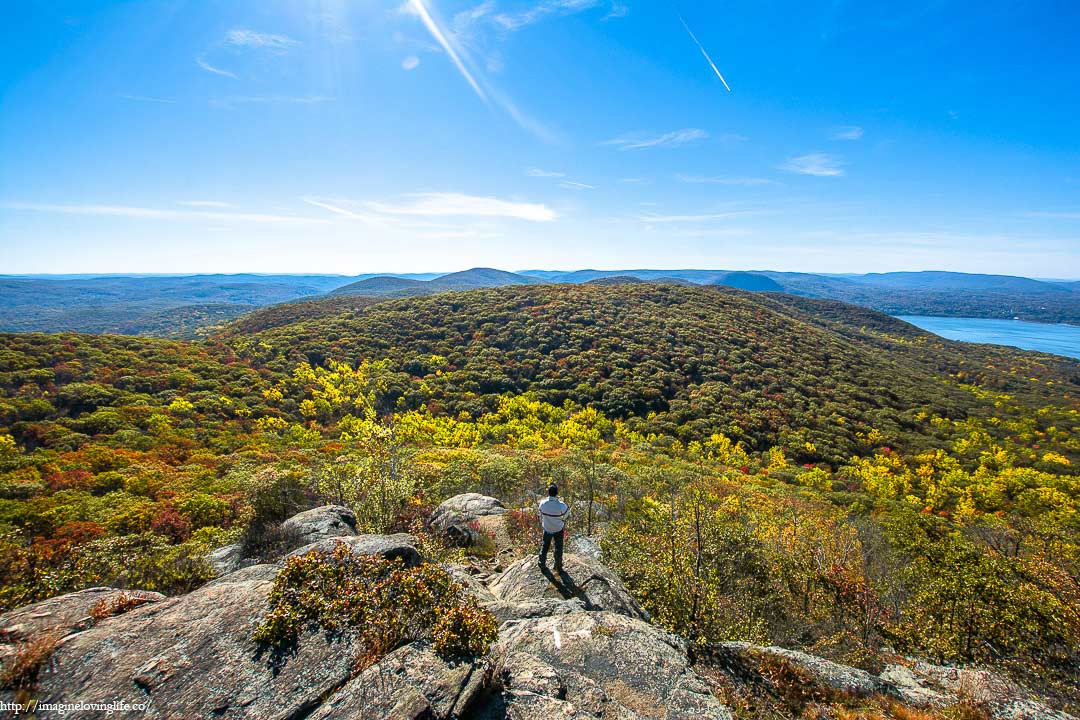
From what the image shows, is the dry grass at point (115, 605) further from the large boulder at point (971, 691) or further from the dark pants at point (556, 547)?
the large boulder at point (971, 691)

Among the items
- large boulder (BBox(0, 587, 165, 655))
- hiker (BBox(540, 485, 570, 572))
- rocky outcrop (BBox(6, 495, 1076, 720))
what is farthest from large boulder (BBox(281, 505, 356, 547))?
hiker (BBox(540, 485, 570, 572))

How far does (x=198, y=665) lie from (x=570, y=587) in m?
8.07

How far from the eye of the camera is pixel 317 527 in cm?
1474

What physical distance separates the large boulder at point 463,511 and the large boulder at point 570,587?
629 cm

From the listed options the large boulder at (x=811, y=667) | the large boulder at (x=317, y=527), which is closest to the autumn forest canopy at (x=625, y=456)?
the large boulder at (x=317, y=527)

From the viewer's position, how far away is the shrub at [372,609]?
6.86 m

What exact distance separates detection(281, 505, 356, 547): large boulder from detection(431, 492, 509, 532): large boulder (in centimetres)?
409

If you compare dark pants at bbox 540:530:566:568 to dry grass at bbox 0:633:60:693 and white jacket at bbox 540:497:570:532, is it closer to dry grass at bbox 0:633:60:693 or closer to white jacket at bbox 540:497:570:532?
white jacket at bbox 540:497:570:532

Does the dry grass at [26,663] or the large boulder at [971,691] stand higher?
the dry grass at [26,663]

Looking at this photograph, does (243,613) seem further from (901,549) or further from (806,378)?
(806,378)

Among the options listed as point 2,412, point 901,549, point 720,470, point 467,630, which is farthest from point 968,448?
point 2,412

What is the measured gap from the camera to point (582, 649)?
8469 mm

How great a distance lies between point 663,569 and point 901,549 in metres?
17.5

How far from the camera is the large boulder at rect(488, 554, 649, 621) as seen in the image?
35.7 ft
